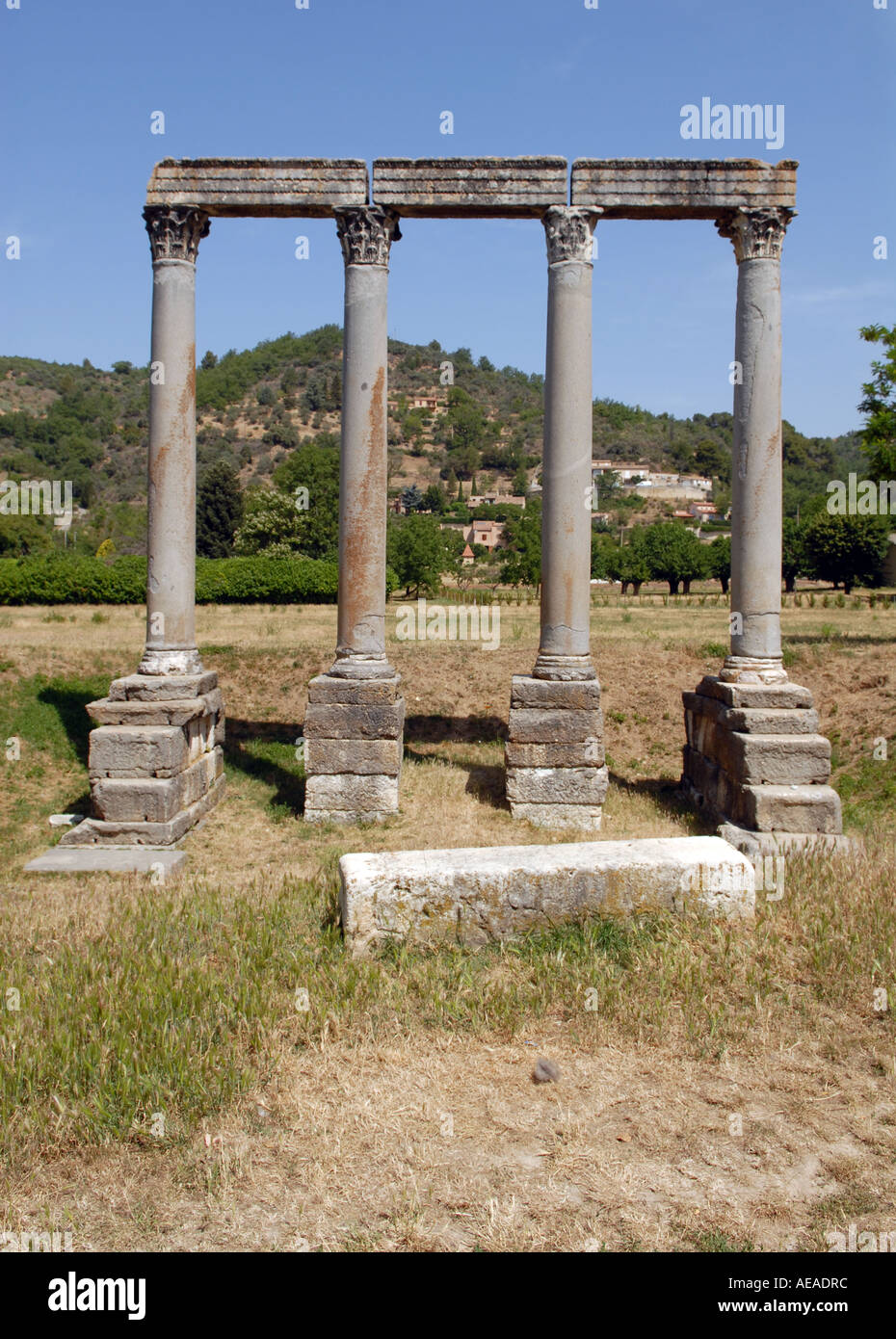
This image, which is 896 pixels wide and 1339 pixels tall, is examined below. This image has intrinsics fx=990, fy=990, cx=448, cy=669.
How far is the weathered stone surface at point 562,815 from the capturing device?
11406 millimetres

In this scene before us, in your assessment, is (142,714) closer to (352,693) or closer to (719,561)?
(352,693)

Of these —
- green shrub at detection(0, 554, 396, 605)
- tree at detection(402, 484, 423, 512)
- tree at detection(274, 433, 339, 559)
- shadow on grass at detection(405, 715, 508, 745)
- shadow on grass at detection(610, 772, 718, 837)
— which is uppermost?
tree at detection(402, 484, 423, 512)

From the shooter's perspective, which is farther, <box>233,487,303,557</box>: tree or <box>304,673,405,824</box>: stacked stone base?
<box>233,487,303,557</box>: tree

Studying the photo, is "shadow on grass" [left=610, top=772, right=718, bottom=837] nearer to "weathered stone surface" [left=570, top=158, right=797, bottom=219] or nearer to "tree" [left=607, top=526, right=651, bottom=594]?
"weathered stone surface" [left=570, top=158, right=797, bottom=219]

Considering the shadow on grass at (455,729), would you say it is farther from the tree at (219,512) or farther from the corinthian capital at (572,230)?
the tree at (219,512)

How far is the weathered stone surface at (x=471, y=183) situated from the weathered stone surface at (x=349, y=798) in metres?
6.73

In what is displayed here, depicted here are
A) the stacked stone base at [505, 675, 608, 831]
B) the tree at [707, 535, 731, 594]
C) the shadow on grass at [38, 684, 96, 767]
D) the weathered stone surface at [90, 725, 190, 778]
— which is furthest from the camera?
the tree at [707, 535, 731, 594]

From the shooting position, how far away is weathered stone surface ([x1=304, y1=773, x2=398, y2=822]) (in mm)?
11484

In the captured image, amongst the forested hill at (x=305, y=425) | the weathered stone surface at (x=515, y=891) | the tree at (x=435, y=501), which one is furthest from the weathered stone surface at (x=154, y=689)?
the tree at (x=435, y=501)

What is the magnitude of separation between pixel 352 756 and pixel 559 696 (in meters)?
2.50

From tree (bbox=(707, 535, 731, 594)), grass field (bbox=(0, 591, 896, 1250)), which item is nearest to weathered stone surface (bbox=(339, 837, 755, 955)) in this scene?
grass field (bbox=(0, 591, 896, 1250))

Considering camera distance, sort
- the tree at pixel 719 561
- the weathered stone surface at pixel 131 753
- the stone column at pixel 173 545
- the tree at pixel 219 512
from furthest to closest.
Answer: the tree at pixel 219 512 → the tree at pixel 719 561 → the stone column at pixel 173 545 → the weathered stone surface at pixel 131 753

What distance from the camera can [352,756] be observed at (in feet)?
37.7

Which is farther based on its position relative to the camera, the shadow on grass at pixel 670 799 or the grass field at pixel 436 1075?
the shadow on grass at pixel 670 799
